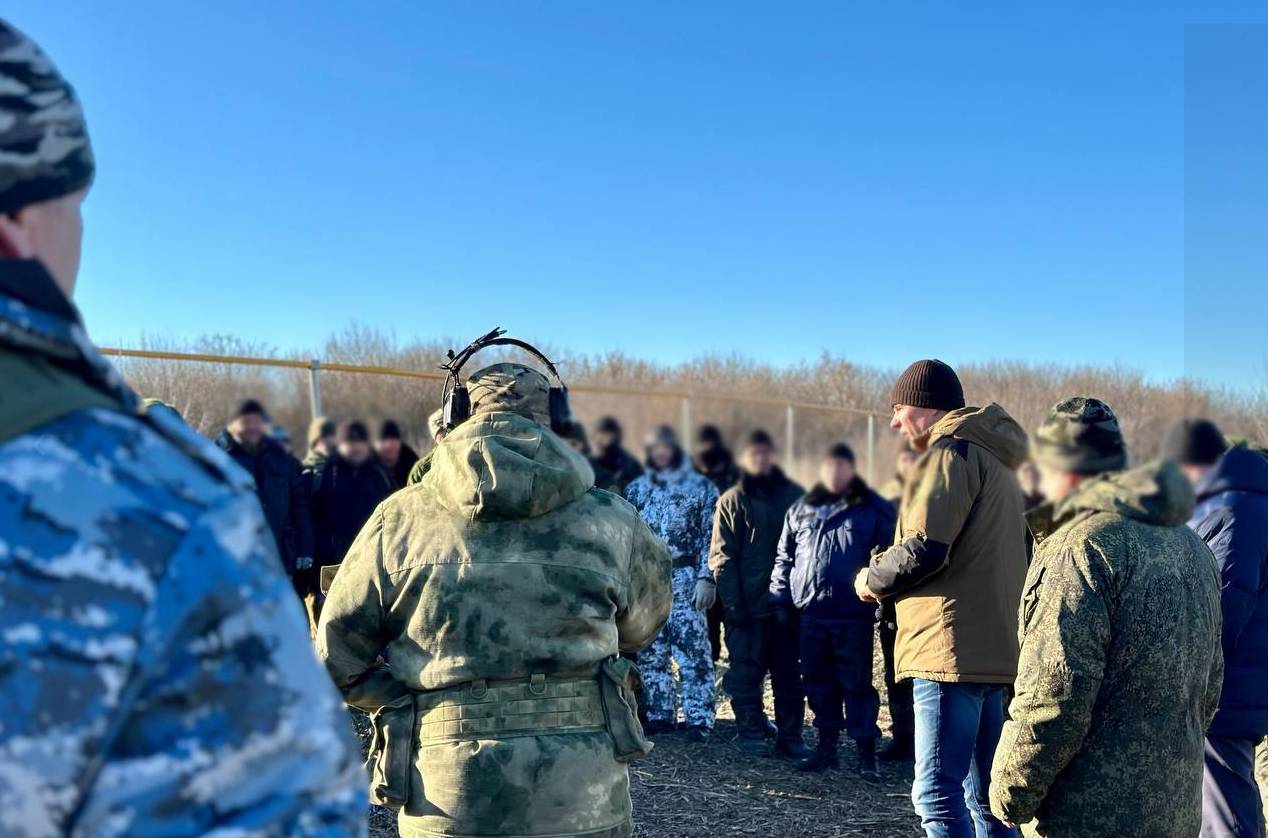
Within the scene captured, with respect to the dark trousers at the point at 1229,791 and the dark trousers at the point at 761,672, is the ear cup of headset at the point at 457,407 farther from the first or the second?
the dark trousers at the point at 761,672

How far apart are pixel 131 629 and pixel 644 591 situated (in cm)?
192

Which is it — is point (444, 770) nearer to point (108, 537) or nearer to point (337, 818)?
point (337, 818)

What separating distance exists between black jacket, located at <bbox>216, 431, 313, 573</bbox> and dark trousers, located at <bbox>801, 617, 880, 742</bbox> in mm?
3352

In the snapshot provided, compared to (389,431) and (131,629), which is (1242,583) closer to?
(131,629)

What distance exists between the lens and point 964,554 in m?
3.71

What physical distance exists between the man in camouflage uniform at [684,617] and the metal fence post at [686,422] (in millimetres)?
1727

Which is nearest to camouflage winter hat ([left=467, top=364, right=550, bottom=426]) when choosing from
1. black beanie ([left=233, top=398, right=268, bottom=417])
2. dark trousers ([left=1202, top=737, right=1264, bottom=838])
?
dark trousers ([left=1202, top=737, right=1264, bottom=838])

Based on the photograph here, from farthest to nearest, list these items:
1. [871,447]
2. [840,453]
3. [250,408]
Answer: [871,447] < [250,408] < [840,453]

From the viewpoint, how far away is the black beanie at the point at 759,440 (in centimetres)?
742

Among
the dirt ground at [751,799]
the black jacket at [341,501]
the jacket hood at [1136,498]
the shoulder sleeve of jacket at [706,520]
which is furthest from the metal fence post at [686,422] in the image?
the jacket hood at [1136,498]

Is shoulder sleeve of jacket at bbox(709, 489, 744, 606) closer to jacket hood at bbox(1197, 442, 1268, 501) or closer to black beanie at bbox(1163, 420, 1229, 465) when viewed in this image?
jacket hood at bbox(1197, 442, 1268, 501)

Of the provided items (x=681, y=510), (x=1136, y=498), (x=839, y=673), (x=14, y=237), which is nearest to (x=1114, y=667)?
(x=1136, y=498)

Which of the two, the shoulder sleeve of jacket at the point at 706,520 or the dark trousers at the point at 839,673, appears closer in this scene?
the dark trousers at the point at 839,673

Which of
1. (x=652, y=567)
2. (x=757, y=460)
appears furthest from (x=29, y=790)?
(x=757, y=460)
